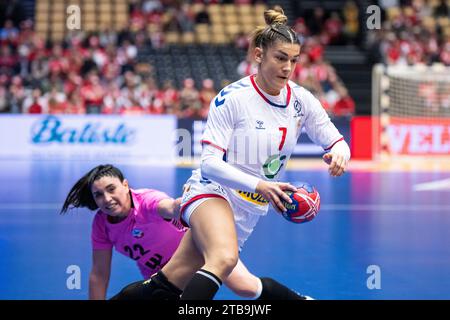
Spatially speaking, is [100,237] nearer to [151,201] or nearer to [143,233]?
[143,233]

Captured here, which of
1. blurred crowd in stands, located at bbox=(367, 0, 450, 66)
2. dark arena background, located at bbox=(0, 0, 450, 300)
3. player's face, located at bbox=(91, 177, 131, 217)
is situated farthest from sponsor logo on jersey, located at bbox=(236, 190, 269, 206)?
blurred crowd in stands, located at bbox=(367, 0, 450, 66)

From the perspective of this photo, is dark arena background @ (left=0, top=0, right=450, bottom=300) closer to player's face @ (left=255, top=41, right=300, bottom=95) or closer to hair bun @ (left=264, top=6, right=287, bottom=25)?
player's face @ (left=255, top=41, right=300, bottom=95)

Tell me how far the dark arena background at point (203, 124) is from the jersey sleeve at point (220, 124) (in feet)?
6.21

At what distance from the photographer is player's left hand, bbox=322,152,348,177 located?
14.0 ft

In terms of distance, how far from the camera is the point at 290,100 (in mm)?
4457

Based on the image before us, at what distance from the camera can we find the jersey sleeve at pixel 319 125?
454cm

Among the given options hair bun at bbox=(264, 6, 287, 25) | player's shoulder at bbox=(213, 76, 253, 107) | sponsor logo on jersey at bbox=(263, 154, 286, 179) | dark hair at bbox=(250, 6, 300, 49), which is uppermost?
hair bun at bbox=(264, 6, 287, 25)

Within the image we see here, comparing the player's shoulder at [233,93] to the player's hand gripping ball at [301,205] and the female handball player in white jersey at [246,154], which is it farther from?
the player's hand gripping ball at [301,205]

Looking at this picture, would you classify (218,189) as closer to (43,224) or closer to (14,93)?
(43,224)

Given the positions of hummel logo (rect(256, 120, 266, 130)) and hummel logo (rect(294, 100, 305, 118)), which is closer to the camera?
hummel logo (rect(256, 120, 266, 130))

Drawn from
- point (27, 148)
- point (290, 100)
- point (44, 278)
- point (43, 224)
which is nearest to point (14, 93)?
point (27, 148)

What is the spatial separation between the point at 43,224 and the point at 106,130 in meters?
7.41

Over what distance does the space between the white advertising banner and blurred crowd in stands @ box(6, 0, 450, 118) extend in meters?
0.43

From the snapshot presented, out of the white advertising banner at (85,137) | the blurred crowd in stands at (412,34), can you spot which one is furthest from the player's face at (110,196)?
the blurred crowd in stands at (412,34)
